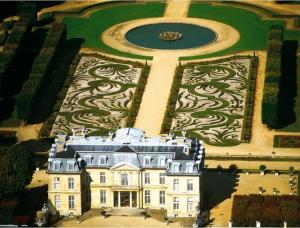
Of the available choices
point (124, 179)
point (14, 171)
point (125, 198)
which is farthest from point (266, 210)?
point (14, 171)

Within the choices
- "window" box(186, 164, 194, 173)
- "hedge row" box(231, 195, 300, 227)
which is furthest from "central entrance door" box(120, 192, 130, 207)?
"hedge row" box(231, 195, 300, 227)

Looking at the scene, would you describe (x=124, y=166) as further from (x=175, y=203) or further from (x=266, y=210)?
(x=266, y=210)

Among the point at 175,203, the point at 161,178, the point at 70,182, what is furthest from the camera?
the point at 70,182

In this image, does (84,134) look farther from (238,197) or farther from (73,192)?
(238,197)

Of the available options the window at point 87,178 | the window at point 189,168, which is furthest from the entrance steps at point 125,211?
the window at point 189,168

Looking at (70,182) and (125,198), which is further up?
(70,182)

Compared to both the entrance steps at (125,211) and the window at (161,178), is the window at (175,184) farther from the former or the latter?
the entrance steps at (125,211)
